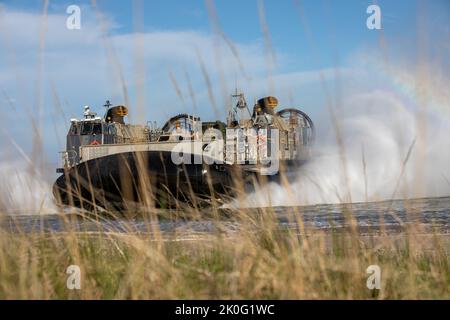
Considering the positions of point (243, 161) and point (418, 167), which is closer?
point (418, 167)

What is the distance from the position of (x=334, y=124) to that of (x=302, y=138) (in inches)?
583

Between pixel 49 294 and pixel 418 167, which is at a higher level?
pixel 418 167

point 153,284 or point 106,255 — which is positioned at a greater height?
point 106,255

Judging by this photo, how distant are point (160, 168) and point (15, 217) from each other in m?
8.01

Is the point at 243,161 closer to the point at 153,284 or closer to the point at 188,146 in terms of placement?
the point at 188,146

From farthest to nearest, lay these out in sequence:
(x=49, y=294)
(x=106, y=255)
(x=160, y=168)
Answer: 1. (x=160, y=168)
2. (x=106, y=255)
3. (x=49, y=294)

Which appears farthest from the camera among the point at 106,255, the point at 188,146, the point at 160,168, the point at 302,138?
the point at 302,138

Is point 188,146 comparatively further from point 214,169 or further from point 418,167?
point 418,167

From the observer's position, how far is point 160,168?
35.2ft

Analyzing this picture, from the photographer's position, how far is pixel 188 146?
41.0ft
